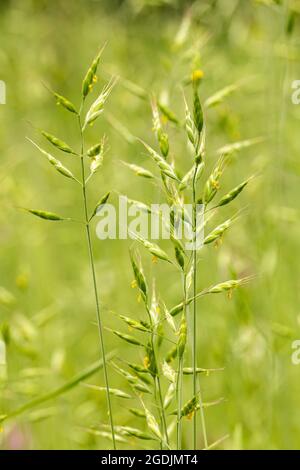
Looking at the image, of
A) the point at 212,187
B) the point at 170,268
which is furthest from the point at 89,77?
the point at 170,268

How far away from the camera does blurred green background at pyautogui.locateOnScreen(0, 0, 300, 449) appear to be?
4.19 ft

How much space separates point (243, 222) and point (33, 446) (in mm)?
618

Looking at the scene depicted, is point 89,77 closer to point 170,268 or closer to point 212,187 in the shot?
point 212,187

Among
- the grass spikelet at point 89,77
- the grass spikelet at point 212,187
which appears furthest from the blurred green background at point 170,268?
the grass spikelet at point 212,187

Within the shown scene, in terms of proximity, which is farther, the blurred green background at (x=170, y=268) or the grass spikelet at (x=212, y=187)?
the blurred green background at (x=170, y=268)

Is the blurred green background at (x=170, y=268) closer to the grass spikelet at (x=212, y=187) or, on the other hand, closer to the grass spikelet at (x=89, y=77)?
the grass spikelet at (x=89, y=77)

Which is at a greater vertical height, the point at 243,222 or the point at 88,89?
the point at 243,222

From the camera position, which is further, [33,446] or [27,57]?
[27,57]

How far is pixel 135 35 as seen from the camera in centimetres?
258

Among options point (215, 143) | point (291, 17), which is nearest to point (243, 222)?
point (215, 143)

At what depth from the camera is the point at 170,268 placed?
200 centimetres

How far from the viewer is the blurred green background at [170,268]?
4.19ft

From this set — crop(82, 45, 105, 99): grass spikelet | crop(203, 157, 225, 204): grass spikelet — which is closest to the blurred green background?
crop(82, 45, 105, 99): grass spikelet

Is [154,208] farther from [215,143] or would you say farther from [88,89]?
[215,143]
